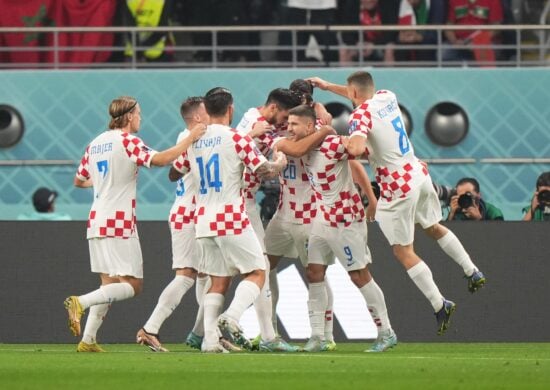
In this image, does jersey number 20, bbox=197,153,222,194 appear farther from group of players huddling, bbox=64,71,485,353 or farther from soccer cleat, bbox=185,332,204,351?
soccer cleat, bbox=185,332,204,351

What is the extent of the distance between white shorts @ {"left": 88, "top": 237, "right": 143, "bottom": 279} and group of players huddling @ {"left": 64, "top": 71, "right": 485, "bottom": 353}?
0.01 meters

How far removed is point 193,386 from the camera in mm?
11281

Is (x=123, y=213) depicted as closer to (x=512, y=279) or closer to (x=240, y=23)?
(x=512, y=279)

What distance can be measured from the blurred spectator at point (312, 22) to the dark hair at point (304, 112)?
7638mm

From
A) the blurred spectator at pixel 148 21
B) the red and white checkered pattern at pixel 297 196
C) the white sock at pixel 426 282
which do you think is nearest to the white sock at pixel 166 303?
the red and white checkered pattern at pixel 297 196

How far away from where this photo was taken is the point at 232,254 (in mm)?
14844

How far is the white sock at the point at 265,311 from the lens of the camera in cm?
1577

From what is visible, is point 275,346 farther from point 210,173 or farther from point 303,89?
point 303,89

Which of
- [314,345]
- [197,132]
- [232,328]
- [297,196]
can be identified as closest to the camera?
[232,328]

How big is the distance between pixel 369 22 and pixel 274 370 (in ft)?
38.9

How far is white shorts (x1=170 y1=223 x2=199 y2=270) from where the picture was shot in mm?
16125

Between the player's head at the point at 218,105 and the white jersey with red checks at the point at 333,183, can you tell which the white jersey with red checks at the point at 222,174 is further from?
the white jersey with red checks at the point at 333,183

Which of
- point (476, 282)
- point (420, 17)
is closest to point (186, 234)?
point (476, 282)

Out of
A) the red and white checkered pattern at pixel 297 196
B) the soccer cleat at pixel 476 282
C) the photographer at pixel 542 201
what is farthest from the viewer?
the photographer at pixel 542 201
